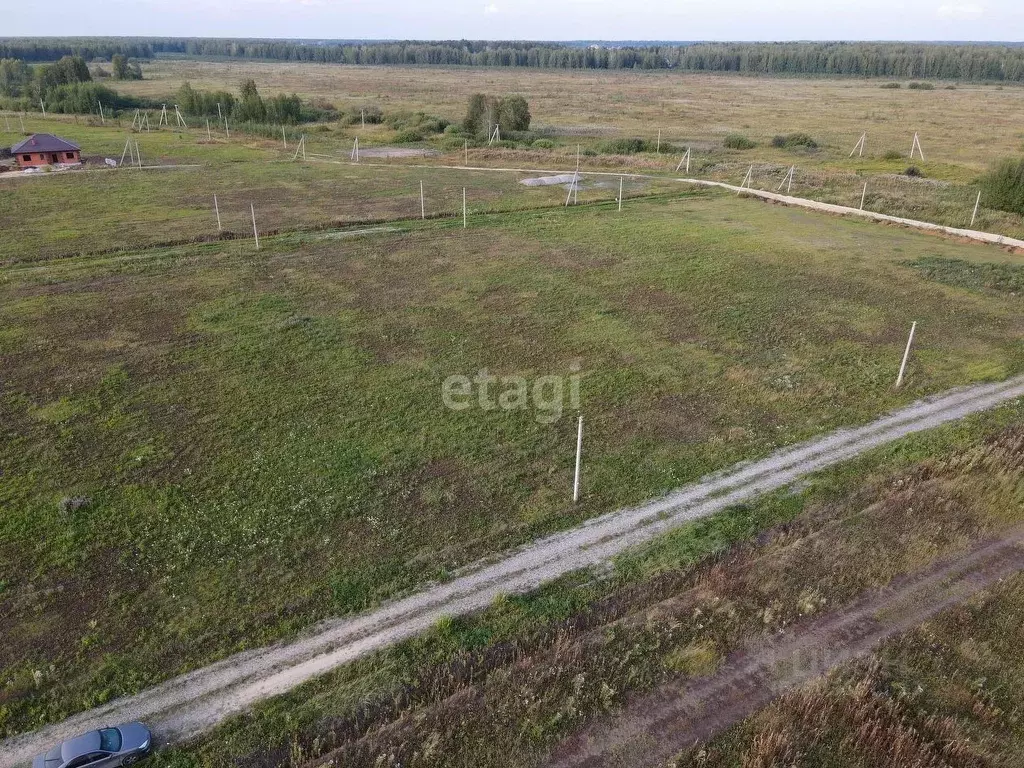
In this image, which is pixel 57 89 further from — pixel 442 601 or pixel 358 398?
pixel 442 601

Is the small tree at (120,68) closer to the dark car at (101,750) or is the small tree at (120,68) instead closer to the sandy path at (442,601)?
the sandy path at (442,601)

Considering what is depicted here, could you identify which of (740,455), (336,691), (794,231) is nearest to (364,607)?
(336,691)

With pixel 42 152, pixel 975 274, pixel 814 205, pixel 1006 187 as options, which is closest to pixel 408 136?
pixel 42 152

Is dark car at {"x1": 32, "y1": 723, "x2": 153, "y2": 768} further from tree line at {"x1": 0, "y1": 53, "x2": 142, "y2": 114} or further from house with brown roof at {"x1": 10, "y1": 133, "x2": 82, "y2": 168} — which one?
tree line at {"x1": 0, "y1": 53, "x2": 142, "y2": 114}

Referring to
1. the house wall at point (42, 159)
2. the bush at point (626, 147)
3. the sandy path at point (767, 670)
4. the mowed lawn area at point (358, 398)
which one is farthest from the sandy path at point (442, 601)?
the house wall at point (42, 159)

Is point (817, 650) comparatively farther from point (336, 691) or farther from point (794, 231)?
point (794, 231)

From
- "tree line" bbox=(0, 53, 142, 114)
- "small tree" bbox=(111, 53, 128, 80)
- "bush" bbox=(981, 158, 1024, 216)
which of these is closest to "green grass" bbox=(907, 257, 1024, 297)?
"bush" bbox=(981, 158, 1024, 216)
